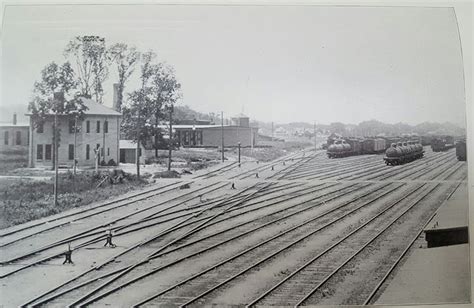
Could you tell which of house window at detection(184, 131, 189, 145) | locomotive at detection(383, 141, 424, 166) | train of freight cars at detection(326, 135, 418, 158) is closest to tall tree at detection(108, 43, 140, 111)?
house window at detection(184, 131, 189, 145)

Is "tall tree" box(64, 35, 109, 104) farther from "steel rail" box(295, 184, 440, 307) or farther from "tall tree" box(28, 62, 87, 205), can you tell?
"steel rail" box(295, 184, 440, 307)

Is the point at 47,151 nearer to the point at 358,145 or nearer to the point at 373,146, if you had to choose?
the point at 358,145

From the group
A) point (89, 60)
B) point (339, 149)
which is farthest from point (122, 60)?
point (339, 149)

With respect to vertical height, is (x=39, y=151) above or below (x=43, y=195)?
above

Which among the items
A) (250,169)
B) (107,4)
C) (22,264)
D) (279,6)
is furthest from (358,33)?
(22,264)

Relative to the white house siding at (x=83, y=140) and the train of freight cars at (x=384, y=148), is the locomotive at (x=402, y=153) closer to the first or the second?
the train of freight cars at (x=384, y=148)

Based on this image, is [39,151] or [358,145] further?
[358,145]

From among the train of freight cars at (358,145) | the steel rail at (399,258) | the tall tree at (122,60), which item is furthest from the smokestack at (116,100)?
the steel rail at (399,258)
